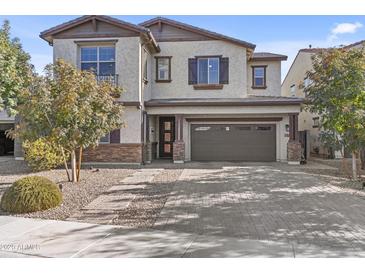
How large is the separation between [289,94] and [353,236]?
27.6m

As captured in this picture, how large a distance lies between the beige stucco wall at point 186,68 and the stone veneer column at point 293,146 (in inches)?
134

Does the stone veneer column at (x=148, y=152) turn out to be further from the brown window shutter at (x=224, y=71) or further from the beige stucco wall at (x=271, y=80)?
the beige stucco wall at (x=271, y=80)

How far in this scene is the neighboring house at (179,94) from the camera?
1817 cm

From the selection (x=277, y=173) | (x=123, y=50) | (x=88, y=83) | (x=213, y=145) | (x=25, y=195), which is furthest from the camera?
(x=213, y=145)

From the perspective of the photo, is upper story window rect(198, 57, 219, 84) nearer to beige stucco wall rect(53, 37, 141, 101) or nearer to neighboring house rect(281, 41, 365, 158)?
beige stucco wall rect(53, 37, 141, 101)

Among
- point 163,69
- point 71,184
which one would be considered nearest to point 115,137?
point 163,69

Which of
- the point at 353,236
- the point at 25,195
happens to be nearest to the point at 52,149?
the point at 25,195

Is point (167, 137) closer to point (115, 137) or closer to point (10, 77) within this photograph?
point (115, 137)

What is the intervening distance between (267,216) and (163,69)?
1507 cm

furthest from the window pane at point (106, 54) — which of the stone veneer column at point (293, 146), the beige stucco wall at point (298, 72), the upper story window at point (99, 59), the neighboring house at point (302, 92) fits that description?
the beige stucco wall at point (298, 72)

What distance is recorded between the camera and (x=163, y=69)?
21391mm

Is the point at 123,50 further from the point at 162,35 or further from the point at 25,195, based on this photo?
the point at 25,195

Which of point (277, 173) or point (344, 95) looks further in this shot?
point (277, 173)

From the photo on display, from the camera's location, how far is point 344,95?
1287cm
